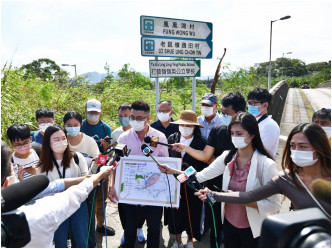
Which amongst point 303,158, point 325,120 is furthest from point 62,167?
point 325,120

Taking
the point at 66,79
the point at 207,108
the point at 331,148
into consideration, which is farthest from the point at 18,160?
the point at 66,79

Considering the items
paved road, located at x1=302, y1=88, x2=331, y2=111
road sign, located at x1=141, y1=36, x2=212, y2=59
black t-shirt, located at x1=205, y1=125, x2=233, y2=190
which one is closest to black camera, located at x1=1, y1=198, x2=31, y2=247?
black t-shirt, located at x1=205, y1=125, x2=233, y2=190

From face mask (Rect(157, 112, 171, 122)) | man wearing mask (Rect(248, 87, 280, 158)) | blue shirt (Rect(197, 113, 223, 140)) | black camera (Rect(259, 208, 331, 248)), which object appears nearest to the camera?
black camera (Rect(259, 208, 331, 248))

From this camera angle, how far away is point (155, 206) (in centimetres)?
270

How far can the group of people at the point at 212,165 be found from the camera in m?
1.84

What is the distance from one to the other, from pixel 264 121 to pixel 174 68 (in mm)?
2503

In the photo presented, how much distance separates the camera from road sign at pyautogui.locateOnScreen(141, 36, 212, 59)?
4750 mm

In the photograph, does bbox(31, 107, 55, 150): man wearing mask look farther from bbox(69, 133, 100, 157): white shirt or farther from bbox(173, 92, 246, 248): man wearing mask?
bbox(173, 92, 246, 248): man wearing mask

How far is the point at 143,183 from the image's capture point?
9.01 ft

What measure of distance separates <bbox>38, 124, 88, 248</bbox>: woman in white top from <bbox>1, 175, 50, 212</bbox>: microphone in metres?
1.06

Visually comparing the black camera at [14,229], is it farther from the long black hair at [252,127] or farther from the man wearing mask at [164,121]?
the man wearing mask at [164,121]

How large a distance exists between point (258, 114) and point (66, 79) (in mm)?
9272

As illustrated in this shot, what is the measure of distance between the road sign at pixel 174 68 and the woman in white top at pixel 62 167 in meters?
2.73

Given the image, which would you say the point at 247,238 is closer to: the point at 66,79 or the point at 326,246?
the point at 326,246
